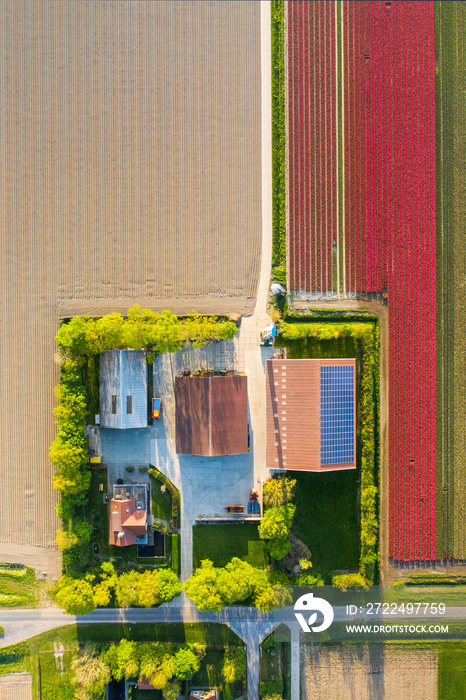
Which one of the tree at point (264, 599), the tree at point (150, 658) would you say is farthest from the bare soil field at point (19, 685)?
the tree at point (264, 599)

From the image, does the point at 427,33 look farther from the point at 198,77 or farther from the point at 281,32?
the point at 198,77

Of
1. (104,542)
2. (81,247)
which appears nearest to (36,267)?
(81,247)

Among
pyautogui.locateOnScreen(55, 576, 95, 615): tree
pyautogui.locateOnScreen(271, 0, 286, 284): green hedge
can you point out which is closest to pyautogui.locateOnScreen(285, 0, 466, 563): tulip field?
pyautogui.locateOnScreen(271, 0, 286, 284): green hedge

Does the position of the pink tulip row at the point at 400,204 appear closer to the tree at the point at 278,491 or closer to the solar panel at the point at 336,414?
the solar panel at the point at 336,414

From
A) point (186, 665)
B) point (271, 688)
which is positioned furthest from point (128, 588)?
point (271, 688)

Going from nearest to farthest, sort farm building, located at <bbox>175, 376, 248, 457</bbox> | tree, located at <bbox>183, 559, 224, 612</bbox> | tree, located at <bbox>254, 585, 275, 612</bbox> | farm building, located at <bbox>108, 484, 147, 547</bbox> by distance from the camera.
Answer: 1. tree, located at <bbox>183, 559, 224, 612</bbox>
2. tree, located at <bbox>254, 585, 275, 612</bbox>
3. farm building, located at <bbox>175, 376, 248, 457</bbox>
4. farm building, located at <bbox>108, 484, 147, 547</bbox>

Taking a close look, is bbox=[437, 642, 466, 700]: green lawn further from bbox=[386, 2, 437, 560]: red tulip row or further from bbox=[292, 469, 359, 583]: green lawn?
→ bbox=[292, 469, 359, 583]: green lawn
